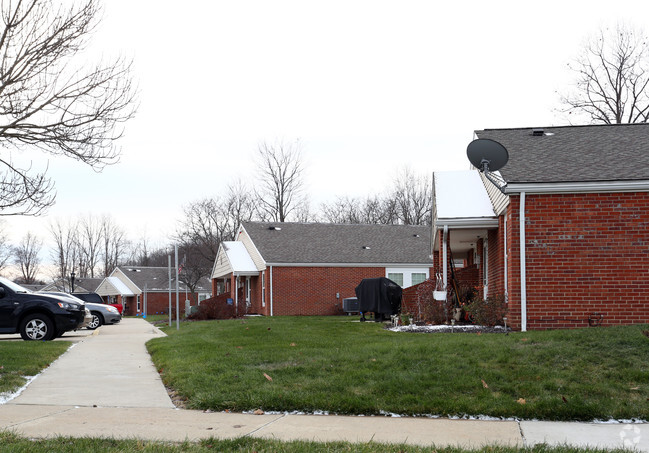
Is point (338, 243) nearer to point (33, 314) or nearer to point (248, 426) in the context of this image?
point (33, 314)

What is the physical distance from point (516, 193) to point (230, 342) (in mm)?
6831

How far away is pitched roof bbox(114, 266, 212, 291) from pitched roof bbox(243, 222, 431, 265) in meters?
30.9

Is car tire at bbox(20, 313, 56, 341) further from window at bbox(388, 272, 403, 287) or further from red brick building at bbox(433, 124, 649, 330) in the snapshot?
window at bbox(388, 272, 403, 287)

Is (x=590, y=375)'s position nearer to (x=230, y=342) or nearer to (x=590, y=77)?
(x=230, y=342)

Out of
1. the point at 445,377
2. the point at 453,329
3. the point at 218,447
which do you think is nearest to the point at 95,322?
the point at 453,329

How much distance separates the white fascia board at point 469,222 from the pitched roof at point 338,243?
18.5 m

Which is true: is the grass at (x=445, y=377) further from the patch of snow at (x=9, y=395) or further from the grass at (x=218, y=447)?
the patch of snow at (x=9, y=395)

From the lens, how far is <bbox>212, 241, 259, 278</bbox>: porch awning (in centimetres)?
3594

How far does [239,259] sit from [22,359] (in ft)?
82.4

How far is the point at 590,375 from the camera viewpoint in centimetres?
836

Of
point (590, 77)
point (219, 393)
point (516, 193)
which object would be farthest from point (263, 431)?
point (590, 77)

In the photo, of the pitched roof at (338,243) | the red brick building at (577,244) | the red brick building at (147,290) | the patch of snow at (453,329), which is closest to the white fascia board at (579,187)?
the red brick building at (577,244)

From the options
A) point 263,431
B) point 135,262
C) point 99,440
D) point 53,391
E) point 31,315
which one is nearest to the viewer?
point 99,440

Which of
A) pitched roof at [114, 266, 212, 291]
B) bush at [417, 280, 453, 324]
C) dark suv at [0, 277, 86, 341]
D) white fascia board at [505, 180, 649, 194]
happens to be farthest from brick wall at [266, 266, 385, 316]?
pitched roof at [114, 266, 212, 291]
